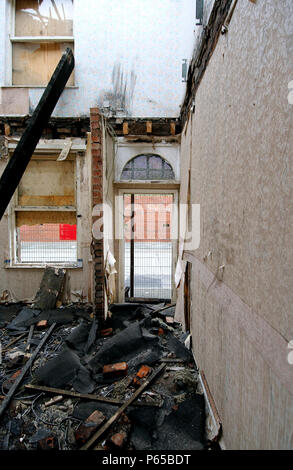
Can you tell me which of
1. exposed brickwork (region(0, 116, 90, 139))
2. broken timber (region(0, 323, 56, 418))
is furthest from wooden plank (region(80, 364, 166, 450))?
exposed brickwork (region(0, 116, 90, 139))

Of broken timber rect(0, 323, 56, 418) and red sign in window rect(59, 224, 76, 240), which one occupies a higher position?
red sign in window rect(59, 224, 76, 240)

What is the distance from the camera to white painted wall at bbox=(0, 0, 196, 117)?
4.16 m

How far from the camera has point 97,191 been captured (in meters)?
3.27

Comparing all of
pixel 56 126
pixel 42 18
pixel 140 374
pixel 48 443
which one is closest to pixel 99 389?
pixel 140 374

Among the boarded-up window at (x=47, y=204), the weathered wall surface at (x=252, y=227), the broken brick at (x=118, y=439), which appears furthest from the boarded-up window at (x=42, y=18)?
the broken brick at (x=118, y=439)

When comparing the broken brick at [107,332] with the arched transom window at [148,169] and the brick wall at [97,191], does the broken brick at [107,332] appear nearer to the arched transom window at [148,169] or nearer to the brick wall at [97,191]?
the brick wall at [97,191]

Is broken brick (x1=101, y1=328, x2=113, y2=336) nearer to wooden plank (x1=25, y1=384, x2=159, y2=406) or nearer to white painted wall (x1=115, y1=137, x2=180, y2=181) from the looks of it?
wooden plank (x1=25, y1=384, x2=159, y2=406)

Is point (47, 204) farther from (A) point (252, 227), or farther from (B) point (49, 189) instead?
(A) point (252, 227)

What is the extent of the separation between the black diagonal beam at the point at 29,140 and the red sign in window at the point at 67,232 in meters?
1.17

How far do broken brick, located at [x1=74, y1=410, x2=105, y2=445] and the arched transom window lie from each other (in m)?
3.46

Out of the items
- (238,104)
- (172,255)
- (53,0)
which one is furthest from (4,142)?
(238,104)

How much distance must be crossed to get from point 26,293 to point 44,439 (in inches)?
121

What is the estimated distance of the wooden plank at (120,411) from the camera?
1804 mm
